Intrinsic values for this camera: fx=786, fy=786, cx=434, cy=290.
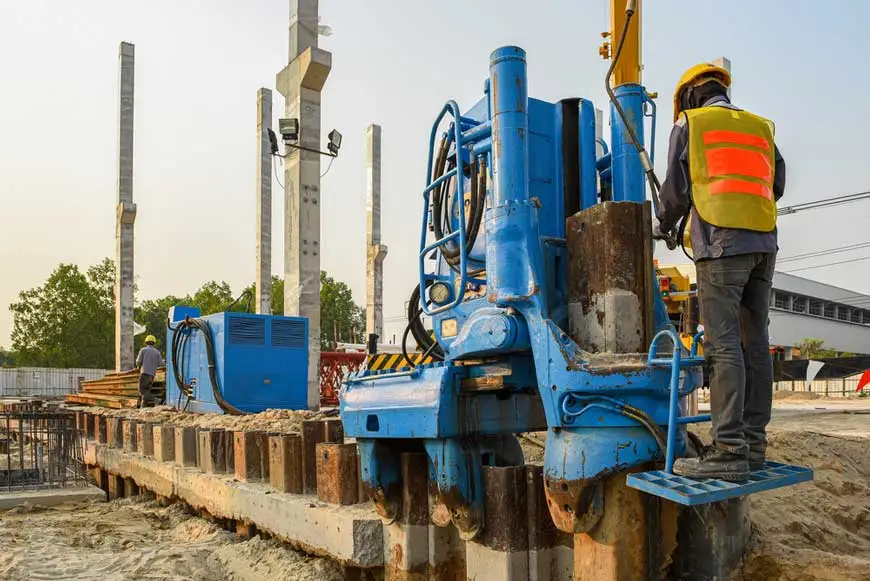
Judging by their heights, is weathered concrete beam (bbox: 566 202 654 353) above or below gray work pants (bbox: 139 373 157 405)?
above

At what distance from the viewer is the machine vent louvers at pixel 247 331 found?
38.5ft

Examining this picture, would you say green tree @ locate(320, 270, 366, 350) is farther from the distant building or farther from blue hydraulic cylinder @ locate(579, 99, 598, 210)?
blue hydraulic cylinder @ locate(579, 99, 598, 210)

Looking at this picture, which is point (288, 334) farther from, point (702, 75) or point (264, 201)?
point (702, 75)

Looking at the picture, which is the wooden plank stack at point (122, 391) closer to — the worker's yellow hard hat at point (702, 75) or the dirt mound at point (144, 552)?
the dirt mound at point (144, 552)

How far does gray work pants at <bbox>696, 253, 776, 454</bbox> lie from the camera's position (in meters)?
3.57

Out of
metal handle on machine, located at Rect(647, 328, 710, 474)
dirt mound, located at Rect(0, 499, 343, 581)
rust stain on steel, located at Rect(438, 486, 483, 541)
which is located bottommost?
dirt mound, located at Rect(0, 499, 343, 581)

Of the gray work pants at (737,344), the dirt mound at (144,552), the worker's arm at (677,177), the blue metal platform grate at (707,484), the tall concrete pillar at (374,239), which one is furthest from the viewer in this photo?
the tall concrete pillar at (374,239)

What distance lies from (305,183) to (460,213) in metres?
7.85

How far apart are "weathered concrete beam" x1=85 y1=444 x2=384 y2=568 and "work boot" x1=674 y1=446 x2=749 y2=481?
8.92ft

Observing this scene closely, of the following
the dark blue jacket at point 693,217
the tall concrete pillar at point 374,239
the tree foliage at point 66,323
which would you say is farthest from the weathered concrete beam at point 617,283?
the tree foliage at point 66,323

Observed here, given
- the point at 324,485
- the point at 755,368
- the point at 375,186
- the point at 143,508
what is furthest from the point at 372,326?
the point at 755,368

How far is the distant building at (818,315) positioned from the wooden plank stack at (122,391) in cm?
5154

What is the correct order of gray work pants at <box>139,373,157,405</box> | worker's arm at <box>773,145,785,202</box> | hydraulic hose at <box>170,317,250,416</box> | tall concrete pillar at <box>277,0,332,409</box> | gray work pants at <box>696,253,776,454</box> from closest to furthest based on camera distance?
1. gray work pants at <box>696,253,776,454</box>
2. worker's arm at <box>773,145,785,202</box>
3. hydraulic hose at <box>170,317,250,416</box>
4. tall concrete pillar at <box>277,0,332,409</box>
5. gray work pants at <box>139,373,157,405</box>

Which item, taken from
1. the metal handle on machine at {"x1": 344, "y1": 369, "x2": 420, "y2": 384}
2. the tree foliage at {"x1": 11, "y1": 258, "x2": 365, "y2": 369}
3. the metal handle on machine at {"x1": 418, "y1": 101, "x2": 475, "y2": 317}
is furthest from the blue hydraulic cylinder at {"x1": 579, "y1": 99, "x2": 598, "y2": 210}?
the tree foliage at {"x1": 11, "y1": 258, "x2": 365, "y2": 369}
